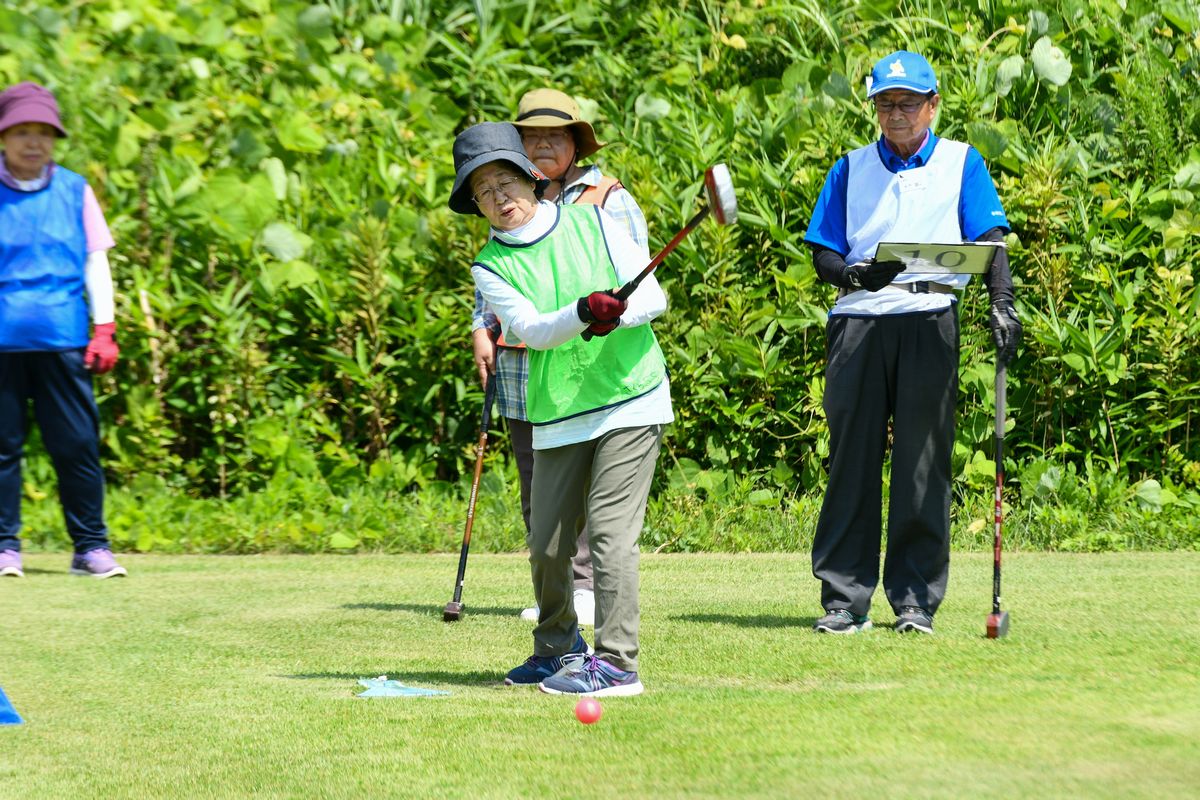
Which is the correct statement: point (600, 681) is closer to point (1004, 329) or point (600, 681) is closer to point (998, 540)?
point (998, 540)

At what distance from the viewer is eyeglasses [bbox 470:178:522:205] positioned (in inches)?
197

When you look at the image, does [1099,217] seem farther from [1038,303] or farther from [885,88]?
[885,88]

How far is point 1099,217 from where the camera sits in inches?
351

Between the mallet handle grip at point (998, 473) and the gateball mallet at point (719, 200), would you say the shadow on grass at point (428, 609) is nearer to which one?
the mallet handle grip at point (998, 473)

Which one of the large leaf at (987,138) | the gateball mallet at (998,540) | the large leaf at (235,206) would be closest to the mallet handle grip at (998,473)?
the gateball mallet at (998,540)

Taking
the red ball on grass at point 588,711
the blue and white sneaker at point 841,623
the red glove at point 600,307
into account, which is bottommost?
the red ball on grass at point 588,711

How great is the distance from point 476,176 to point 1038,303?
4916 mm

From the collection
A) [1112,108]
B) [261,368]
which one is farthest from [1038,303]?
[261,368]

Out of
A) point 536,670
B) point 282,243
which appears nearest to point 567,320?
point 536,670

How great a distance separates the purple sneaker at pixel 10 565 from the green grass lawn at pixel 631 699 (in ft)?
0.62

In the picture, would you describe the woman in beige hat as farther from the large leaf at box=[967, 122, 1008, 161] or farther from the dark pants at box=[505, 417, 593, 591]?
the large leaf at box=[967, 122, 1008, 161]

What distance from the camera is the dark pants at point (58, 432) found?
7.89m

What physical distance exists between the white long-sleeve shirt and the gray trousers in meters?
0.04

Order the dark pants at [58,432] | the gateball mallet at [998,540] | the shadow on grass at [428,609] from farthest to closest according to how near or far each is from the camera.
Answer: the dark pants at [58,432] → the shadow on grass at [428,609] → the gateball mallet at [998,540]
